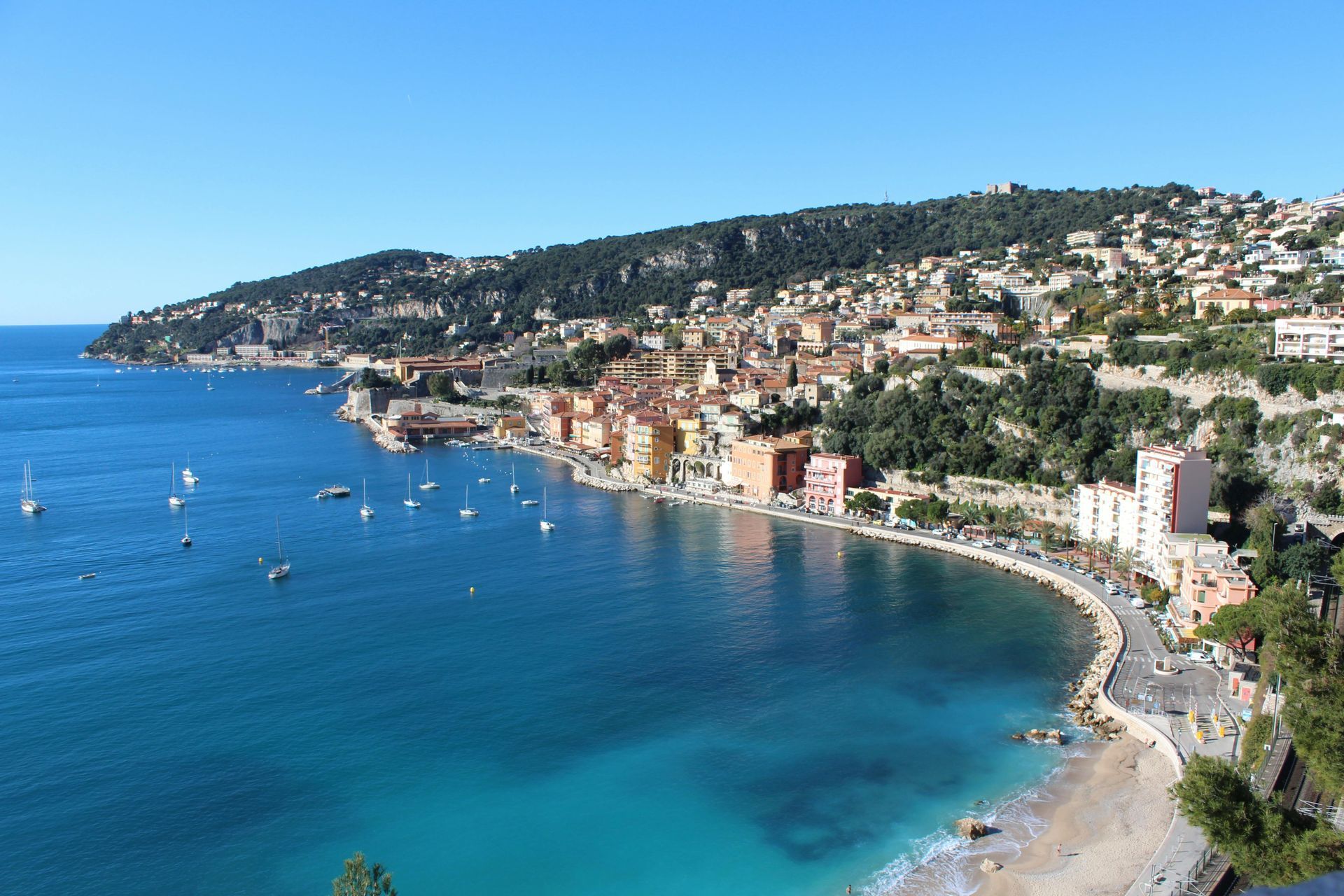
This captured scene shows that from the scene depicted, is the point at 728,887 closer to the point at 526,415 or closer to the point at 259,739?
the point at 259,739

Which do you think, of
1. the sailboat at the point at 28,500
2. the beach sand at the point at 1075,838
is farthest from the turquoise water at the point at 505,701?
the sailboat at the point at 28,500

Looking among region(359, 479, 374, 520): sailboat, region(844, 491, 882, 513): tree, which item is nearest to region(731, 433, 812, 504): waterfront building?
Result: region(844, 491, 882, 513): tree

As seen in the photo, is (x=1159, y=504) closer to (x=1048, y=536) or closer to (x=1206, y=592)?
(x=1206, y=592)

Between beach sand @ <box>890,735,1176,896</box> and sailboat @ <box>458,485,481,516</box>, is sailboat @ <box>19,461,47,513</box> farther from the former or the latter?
beach sand @ <box>890,735,1176,896</box>

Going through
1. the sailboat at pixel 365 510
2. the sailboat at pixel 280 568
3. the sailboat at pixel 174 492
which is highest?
the sailboat at pixel 174 492

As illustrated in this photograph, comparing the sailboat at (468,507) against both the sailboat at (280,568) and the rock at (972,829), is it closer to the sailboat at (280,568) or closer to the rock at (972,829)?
the sailboat at (280,568)
